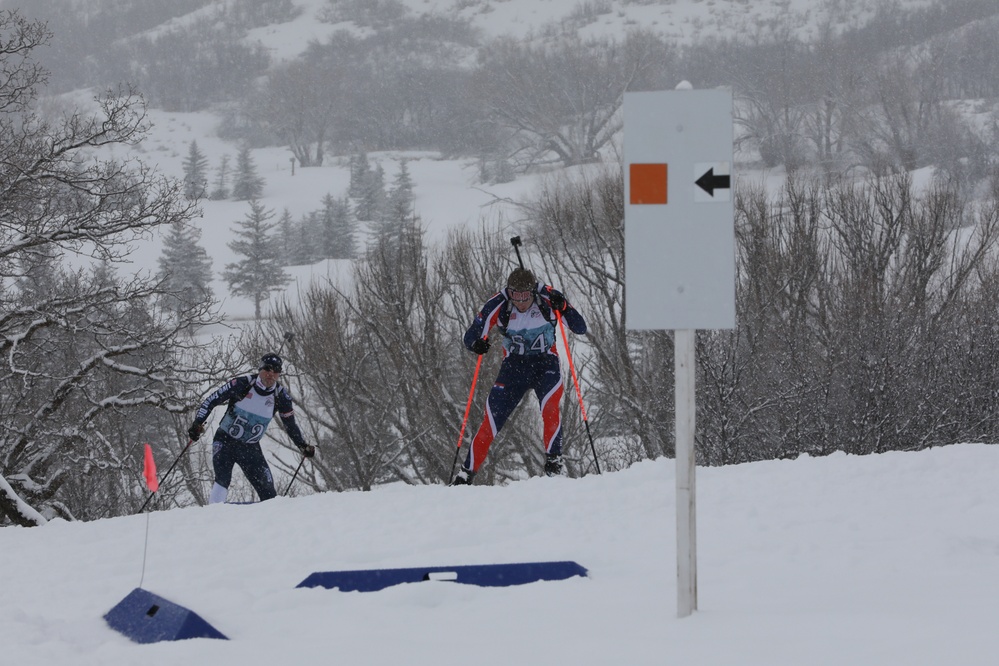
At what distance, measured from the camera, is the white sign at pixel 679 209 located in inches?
128

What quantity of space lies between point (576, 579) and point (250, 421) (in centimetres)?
551

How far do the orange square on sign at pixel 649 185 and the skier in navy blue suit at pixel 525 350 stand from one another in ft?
14.7

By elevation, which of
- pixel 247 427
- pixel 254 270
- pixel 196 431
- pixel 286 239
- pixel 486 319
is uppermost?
pixel 486 319

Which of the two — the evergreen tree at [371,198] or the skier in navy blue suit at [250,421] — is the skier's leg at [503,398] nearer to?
the skier in navy blue suit at [250,421]

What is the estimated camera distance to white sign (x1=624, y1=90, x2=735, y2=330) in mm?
3260

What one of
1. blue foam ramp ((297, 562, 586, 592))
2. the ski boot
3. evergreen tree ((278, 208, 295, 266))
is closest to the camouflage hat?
the ski boot

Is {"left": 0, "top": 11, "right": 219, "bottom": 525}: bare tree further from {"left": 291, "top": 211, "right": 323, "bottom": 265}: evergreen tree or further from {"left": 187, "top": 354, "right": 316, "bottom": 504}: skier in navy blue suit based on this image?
{"left": 291, "top": 211, "right": 323, "bottom": 265}: evergreen tree

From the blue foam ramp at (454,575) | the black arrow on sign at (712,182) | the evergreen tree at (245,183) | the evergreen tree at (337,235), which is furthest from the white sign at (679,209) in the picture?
the evergreen tree at (245,183)

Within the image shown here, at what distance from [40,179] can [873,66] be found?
77.5 m

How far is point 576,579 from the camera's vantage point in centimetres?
411

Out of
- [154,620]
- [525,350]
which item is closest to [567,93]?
[525,350]

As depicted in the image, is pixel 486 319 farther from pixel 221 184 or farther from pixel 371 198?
pixel 221 184

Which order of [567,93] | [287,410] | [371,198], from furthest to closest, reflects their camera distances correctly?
[567,93] → [371,198] → [287,410]

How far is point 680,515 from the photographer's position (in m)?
3.32
